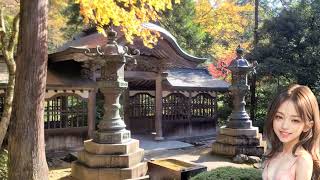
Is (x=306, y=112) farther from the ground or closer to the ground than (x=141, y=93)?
closer to the ground

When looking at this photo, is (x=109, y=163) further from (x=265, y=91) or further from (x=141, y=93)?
(x=265, y=91)

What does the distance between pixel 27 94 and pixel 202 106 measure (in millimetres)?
11313

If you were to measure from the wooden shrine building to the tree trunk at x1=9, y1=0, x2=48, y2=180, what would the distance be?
4842 millimetres

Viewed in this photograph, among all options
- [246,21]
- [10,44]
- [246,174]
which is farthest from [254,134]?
[246,21]

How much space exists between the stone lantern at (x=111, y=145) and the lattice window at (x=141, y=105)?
23.6 feet

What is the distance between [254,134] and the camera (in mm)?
11320

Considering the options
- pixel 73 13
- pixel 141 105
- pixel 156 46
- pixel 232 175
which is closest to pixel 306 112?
pixel 232 175

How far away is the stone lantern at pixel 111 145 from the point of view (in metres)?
7.99

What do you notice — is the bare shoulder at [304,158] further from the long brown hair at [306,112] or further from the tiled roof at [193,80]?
the tiled roof at [193,80]

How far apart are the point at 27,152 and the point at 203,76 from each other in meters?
12.5

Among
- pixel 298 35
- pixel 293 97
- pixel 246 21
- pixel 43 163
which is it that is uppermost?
pixel 246 21

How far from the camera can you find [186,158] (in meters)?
11.1

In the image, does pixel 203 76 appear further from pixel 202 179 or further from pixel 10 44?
pixel 202 179

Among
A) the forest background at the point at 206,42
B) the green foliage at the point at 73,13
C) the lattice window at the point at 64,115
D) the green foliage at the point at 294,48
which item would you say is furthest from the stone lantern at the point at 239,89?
the green foliage at the point at 73,13
